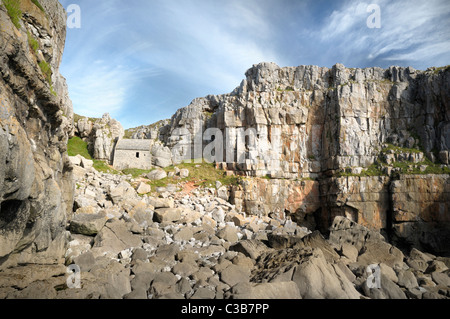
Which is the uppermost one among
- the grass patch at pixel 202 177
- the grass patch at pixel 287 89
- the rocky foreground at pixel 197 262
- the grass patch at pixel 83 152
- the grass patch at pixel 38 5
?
the grass patch at pixel 287 89

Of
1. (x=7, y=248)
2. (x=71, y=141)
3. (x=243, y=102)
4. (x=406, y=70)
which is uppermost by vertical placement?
(x=406, y=70)

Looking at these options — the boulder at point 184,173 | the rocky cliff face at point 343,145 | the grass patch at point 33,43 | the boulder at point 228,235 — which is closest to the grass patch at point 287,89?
the rocky cliff face at point 343,145

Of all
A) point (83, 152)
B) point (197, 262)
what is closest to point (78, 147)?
point (83, 152)

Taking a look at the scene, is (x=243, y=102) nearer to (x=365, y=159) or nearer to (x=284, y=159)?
(x=284, y=159)

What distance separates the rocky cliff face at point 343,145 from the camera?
2864cm

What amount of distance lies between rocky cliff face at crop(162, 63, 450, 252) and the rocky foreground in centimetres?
1026

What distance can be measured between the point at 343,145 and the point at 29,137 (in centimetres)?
3272

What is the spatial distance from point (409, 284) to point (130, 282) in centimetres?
1470

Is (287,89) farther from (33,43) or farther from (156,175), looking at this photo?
(33,43)

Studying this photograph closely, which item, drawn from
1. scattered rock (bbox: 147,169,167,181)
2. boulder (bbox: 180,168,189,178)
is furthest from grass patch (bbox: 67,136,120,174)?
boulder (bbox: 180,168,189,178)

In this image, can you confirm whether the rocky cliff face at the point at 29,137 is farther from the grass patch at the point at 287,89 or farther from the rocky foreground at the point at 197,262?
the grass patch at the point at 287,89

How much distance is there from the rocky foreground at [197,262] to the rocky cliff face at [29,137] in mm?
1219

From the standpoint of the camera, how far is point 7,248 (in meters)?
7.86
